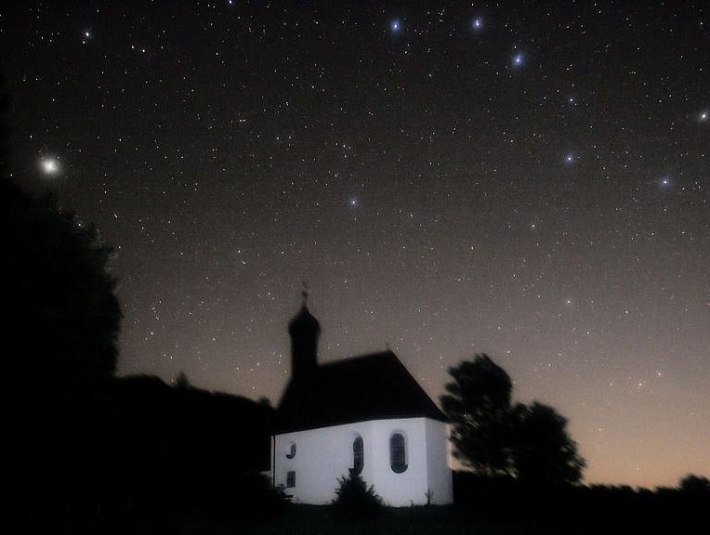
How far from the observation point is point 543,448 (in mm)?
36438

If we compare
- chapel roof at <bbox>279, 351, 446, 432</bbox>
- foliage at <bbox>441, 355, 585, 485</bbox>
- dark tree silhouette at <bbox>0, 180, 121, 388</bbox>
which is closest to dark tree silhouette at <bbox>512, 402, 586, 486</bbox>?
foliage at <bbox>441, 355, 585, 485</bbox>

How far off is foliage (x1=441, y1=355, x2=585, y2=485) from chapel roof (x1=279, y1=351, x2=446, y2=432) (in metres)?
9.36

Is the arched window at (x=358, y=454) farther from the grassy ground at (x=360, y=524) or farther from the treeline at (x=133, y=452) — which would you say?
the treeline at (x=133, y=452)

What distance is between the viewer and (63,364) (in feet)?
58.2

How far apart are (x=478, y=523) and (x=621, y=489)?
6319 millimetres

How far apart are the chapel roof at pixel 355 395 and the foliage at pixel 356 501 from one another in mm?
6280

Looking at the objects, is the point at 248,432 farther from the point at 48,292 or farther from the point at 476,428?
the point at 48,292

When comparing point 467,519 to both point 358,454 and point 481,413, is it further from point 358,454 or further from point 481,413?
point 481,413

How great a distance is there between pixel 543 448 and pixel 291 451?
1620cm

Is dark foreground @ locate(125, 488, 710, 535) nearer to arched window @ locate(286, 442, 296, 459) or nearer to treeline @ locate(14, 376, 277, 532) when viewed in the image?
treeline @ locate(14, 376, 277, 532)

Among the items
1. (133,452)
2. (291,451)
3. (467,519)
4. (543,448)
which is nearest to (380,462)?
(467,519)

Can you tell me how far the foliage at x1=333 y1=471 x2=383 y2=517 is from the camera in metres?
20.6

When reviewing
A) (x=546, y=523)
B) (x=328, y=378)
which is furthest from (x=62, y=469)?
(x=546, y=523)

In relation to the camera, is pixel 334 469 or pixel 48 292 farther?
pixel 334 469
